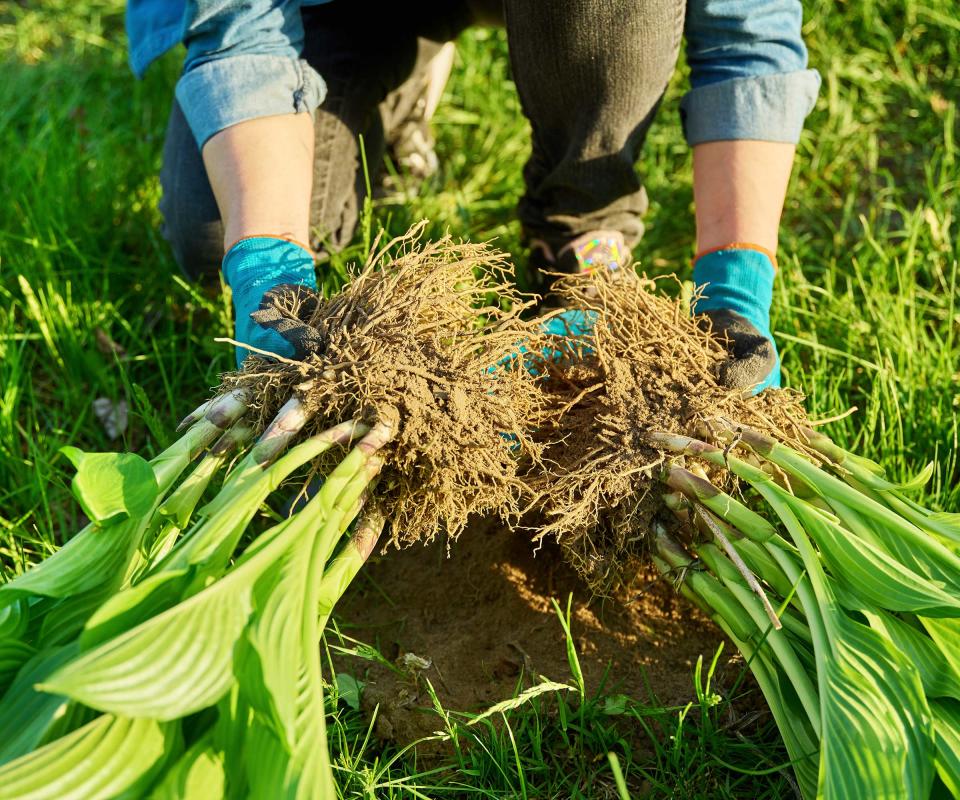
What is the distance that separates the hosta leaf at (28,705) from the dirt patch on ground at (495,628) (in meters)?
0.47

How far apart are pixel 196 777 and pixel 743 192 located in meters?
1.23

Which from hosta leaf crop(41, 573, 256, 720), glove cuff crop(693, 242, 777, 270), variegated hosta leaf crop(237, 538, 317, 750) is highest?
glove cuff crop(693, 242, 777, 270)

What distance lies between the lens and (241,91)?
1.43m

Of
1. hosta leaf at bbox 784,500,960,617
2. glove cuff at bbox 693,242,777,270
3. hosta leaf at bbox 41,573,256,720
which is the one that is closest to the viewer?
hosta leaf at bbox 41,573,256,720

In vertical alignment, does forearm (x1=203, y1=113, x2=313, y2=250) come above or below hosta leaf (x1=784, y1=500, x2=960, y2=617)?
above

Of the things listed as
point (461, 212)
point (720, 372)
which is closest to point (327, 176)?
point (461, 212)

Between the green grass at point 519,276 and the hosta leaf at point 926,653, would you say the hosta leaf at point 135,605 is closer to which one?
the green grass at point 519,276

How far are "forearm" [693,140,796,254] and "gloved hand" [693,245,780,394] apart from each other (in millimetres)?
29

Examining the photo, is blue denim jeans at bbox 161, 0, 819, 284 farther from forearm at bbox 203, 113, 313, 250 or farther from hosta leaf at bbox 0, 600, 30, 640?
hosta leaf at bbox 0, 600, 30, 640

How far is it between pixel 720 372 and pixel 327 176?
3.12 feet

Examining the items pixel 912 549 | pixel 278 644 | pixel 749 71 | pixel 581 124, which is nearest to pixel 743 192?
pixel 749 71

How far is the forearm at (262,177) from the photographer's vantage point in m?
1.40

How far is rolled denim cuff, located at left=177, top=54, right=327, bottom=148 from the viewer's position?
1434 mm

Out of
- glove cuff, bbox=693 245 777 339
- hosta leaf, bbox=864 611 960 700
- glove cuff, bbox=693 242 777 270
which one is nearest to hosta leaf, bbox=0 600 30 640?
hosta leaf, bbox=864 611 960 700
